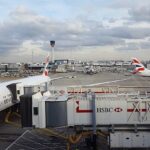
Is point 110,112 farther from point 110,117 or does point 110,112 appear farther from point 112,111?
point 110,117

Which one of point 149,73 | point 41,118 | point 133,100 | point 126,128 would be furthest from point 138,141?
point 149,73

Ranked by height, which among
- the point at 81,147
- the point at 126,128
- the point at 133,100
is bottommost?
the point at 81,147

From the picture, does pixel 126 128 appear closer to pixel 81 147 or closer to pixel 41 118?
pixel 81 147

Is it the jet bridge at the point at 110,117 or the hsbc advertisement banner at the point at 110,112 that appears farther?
the hsbc advertisement banner at the point at 110,112

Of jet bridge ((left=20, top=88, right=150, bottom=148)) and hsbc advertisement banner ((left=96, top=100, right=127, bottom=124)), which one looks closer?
jet bridge ((left=20, top=88, right=150, bottom=148))

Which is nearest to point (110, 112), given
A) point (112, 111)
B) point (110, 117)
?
point (112, 111)

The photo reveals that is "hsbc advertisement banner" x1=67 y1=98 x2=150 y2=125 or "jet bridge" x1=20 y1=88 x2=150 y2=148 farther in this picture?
"hsbc advertisement banner" x1=67 y1=98 x2=150 y2=125

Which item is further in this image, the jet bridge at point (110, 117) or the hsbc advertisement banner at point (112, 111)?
the hsbc advertisement banner at point (112, 111)

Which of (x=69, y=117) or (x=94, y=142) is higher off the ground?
(x=69, y=117)

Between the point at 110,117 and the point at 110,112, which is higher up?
the point at 110,112

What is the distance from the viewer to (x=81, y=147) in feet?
71.1

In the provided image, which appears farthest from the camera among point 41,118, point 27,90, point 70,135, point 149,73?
point 149,73

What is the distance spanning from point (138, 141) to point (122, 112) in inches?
77.0

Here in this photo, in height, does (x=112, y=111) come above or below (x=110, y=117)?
above
